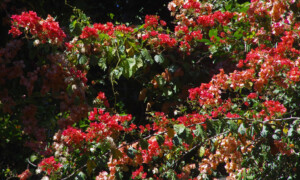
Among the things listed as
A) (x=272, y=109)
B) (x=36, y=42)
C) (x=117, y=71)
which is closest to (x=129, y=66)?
(x=117, y=71)

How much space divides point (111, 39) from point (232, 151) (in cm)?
133

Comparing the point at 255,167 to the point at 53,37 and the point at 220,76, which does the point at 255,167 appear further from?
the point at 53,37

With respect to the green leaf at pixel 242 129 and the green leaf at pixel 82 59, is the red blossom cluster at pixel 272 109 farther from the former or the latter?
the green leaf at pixel 82 59

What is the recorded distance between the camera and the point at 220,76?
277 centimetres

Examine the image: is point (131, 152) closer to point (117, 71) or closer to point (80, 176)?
point (80, 176)

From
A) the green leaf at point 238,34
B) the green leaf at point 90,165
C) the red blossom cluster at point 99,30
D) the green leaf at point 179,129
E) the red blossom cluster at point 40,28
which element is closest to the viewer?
the red blossom cluster at point 40,28

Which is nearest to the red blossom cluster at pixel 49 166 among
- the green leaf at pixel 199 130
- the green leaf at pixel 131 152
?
the green leaf at pixel 131 152

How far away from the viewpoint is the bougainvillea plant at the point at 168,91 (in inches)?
94.8

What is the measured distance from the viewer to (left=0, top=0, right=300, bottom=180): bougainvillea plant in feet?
7.90

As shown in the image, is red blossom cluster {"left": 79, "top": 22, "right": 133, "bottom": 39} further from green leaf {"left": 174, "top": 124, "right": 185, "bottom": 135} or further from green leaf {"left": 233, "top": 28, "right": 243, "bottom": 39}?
green leaf {"left": 174, "top": 124, "right": 185, "bottom": 135}

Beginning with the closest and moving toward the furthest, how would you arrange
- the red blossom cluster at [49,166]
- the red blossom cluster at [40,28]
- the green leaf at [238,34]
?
1. the red blossom cluster at [40,28]
2. the red blossom cluster at [49,166]
3. the green leaf at [238,34]

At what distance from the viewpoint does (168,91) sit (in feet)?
11.5

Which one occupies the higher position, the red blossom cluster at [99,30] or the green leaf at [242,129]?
the red blossom cluster at [99,30]

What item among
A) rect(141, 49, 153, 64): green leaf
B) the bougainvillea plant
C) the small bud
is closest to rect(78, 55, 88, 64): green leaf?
the bougainvillea plant
